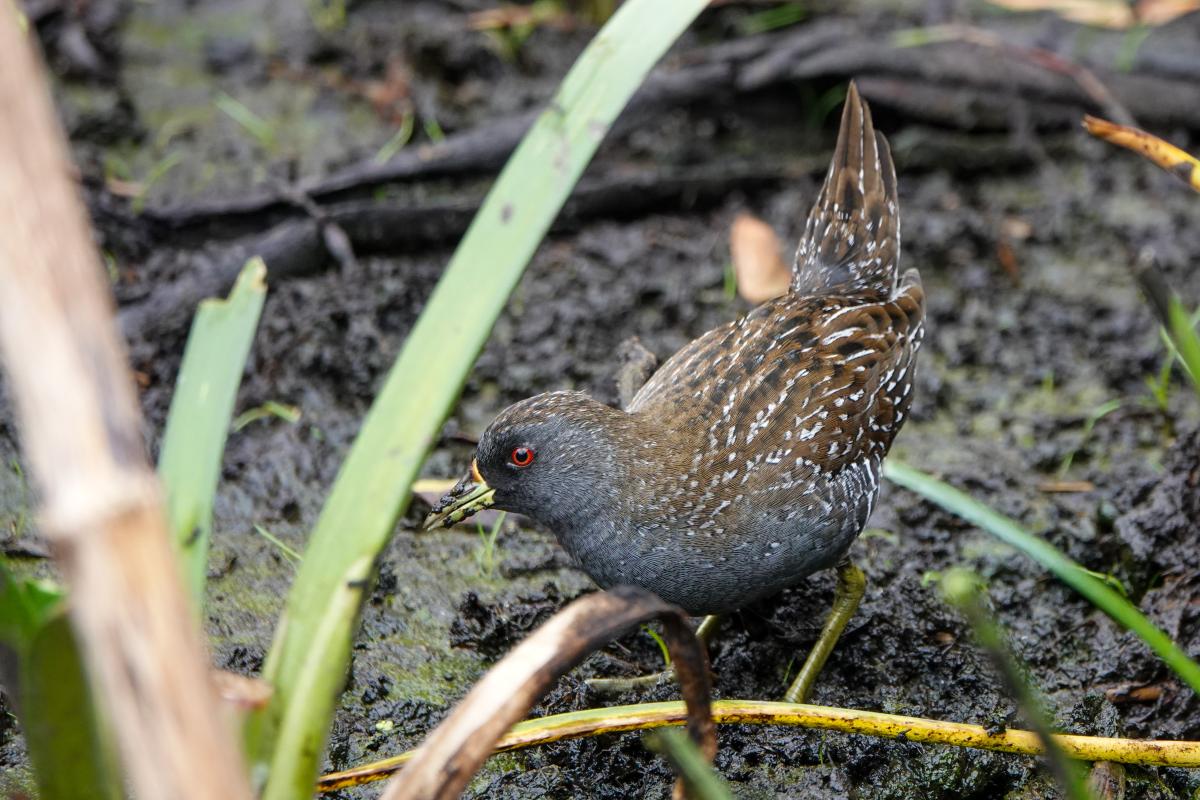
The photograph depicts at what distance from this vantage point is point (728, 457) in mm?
3072

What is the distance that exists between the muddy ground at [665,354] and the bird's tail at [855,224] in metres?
0.76

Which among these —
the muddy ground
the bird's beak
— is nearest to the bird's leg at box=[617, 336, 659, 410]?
the muddy ground

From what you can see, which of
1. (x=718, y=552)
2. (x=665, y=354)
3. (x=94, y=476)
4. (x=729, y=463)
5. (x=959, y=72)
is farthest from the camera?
(x=959, y=72)

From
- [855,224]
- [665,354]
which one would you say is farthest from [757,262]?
[855,224]

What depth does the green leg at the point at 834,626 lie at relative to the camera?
126 inches

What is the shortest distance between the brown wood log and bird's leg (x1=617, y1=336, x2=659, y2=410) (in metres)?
2.50

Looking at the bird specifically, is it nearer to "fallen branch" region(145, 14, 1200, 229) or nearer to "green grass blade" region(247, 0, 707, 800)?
"green grass blade" region(247, 0, 707, 800)

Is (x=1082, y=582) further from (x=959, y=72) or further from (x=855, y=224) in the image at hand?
(x=959, y=72)

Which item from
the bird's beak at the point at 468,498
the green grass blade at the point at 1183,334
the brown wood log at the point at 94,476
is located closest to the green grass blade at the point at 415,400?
the brown wood log at the point at 94,476

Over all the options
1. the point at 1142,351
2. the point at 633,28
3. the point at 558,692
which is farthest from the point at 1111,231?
the point at 633,28

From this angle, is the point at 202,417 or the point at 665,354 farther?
the point at 665,354

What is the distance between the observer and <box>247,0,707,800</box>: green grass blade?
179 centimetres

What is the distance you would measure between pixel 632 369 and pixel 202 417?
6.77 feet

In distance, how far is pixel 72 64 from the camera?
529cm
